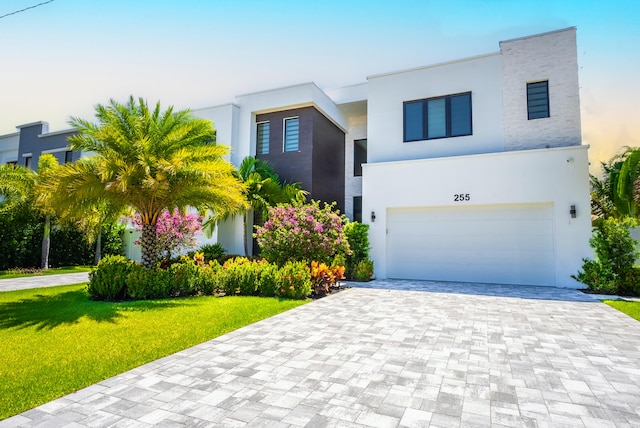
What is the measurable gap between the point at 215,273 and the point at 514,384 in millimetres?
8136

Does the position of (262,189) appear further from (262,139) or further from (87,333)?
(87,333)

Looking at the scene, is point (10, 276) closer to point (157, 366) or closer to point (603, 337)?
point (157, 366)

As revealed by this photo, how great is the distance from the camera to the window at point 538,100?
12180 mm

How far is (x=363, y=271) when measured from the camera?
1243cm

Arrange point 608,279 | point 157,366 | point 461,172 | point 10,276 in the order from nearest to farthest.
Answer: point 157,366 → point 608,279 → point 461,172 → point 10,276

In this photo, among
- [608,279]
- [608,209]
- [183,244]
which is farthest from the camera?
[608,209]

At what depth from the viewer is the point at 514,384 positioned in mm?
3836

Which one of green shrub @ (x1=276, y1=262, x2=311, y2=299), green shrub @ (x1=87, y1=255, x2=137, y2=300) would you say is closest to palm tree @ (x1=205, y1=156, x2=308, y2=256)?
green shrub @ (x1=276, y1=262, x2=311, y2=299)

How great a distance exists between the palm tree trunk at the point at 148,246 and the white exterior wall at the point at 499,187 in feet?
24.1

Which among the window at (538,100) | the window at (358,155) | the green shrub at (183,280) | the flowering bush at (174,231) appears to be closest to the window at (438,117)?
the window at (538,100)

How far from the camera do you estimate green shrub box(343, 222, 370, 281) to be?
42.3 ft

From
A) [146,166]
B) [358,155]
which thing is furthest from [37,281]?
[358,155]

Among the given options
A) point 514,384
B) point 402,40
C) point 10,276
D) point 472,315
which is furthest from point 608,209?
point 10,276

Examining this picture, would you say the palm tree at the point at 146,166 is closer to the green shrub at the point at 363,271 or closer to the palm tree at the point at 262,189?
the palm tree at the point at 262,189
